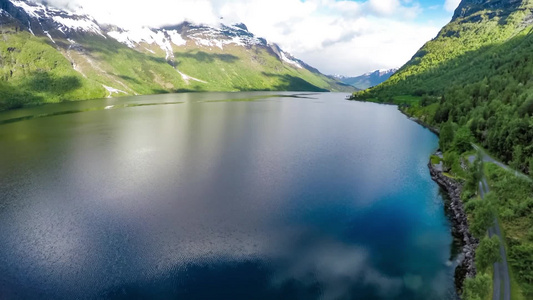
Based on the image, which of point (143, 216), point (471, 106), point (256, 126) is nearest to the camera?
point (143, 216)

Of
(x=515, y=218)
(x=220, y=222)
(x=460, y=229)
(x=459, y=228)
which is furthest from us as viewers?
(x=220, y=222)

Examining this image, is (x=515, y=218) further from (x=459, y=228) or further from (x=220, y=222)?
(x=220, y=222)

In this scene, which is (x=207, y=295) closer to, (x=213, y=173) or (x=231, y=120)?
(x=213, y=173)

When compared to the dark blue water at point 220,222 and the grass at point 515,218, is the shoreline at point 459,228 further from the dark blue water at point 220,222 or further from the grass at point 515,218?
the grass at point 515,218

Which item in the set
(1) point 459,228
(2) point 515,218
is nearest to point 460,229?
(1) point 459,228

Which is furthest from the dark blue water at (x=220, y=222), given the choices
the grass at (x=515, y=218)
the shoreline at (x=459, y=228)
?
the grass at (x=515, y=218)

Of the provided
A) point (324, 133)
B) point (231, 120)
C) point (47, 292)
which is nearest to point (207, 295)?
point (47, 292)
